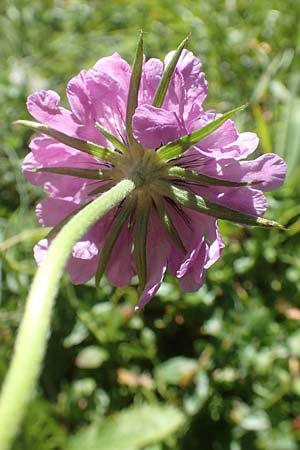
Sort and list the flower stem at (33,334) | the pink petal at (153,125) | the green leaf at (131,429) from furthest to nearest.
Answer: the green leaf at (131,429), the pink petal at (153,125), the flower stem at (33,334)

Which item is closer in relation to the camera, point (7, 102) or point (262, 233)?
point (262, 233)

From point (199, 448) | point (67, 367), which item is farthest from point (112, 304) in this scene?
point (199, 448)

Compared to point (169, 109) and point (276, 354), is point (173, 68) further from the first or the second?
→ point (276, 354)

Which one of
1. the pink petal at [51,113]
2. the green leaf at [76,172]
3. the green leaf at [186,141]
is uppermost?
the pink petal at [51,113]

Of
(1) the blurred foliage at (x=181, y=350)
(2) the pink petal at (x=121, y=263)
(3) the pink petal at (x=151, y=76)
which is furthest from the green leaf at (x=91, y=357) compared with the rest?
(3) the pink petal at (x=151, y=76)

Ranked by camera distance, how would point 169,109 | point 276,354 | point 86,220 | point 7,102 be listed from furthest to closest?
point 7,102 < point 276,354 < point 169,109 < point 86,220

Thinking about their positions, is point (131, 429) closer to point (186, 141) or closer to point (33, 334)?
point (186, 141)

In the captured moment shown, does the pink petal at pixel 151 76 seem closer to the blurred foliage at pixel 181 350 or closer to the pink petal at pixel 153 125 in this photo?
the pink petal at pixel 153 125
